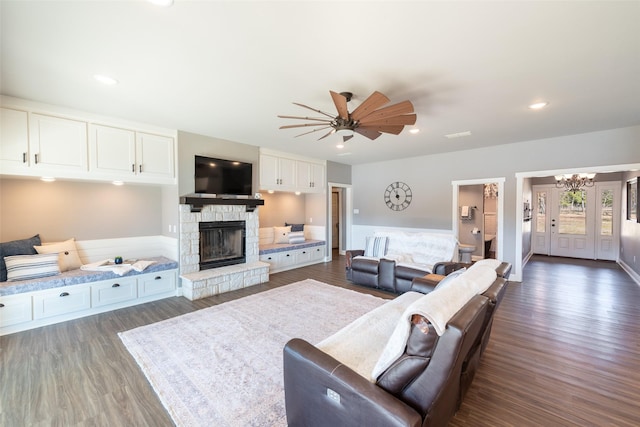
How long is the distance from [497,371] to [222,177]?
14.9 ft

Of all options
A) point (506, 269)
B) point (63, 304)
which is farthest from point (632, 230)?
point (63, 304)

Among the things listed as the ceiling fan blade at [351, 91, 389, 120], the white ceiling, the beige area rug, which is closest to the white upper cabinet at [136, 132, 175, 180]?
the white ceiling

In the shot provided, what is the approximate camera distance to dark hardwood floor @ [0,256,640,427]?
188 cm

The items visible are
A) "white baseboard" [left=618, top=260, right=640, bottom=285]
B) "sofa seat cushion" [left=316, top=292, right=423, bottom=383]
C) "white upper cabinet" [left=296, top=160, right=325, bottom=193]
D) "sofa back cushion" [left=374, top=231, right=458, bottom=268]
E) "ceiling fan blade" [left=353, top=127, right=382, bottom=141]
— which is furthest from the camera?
"white upper cabinet" [left=296, top=160, right=325, bottom=193]

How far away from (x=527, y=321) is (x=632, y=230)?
449cm

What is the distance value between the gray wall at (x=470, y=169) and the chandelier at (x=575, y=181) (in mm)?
2204

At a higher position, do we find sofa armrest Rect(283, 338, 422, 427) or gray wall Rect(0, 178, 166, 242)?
gray wall Rect(0, 178, 166, 242)

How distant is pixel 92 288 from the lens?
3.56 metres

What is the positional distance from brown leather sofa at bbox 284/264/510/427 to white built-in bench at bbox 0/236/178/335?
337 centimetres

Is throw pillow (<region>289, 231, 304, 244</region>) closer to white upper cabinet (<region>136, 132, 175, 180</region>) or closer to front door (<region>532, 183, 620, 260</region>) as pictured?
white upper cabinet (<region>136, 132, 175, 180</region>)

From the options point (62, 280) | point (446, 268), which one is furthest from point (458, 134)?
point (62, 280)

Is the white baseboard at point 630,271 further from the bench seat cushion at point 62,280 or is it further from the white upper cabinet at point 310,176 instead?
the bench seat cushion at point 62,280

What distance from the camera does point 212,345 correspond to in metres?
2.80

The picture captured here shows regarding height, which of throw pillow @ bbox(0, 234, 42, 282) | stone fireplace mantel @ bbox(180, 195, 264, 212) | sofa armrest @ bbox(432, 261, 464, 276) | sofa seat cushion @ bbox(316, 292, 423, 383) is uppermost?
stone fireplace mantel @ bbox(180, 195, 264, 212)
